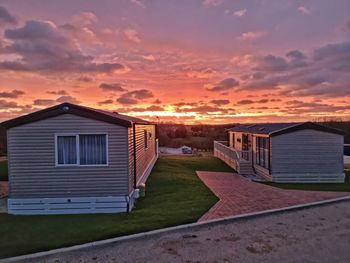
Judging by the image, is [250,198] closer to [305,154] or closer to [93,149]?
[93,149]

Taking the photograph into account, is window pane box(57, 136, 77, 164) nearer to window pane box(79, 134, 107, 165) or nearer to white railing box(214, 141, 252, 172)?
window pane box(79, 134, 107, 165)

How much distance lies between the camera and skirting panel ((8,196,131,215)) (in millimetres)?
10867

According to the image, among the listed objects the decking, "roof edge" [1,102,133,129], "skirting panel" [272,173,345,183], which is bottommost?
"skirting panel" [272,173,345,183]

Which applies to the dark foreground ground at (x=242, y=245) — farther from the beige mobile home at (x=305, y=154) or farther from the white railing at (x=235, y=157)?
the white railing at (x=235, y=157)

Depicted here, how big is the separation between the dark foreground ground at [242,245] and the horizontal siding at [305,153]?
8853 mm

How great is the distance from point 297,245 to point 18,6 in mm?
13964

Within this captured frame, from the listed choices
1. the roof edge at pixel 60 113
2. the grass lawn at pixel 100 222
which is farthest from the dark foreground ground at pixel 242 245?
the roof edge at pixel 60 113

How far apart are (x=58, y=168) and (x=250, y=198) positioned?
664 centimetres

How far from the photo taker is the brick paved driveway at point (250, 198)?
32.1ft

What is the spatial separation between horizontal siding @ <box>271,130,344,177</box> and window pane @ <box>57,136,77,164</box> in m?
10.7

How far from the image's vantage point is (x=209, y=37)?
58.9 ft

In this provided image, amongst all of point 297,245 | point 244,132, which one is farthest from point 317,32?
point 297,245

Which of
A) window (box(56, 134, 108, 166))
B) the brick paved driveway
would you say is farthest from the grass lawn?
window (box(56, 134, 108, 166))

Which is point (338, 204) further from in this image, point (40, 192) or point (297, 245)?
point (40, 192)
